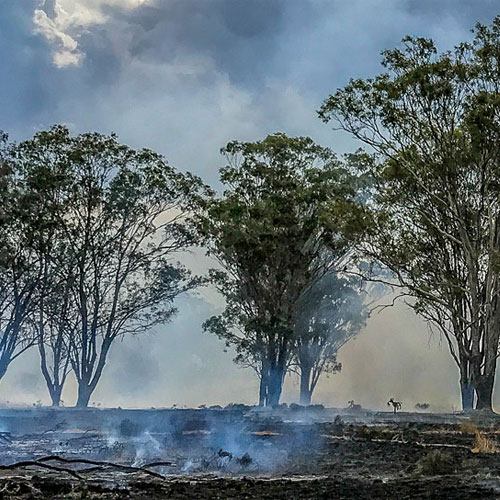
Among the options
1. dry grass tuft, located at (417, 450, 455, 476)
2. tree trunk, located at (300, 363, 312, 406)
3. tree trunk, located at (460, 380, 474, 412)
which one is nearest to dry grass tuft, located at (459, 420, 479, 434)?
dry grass tuft, located at (417, 450, 455, 476)

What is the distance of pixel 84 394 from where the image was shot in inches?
1353

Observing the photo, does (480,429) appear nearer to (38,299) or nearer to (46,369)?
(38,299)

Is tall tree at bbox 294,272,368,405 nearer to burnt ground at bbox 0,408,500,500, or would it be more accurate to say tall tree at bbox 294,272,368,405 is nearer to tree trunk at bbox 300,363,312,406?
tree trunk at bbox 300,363,312,406

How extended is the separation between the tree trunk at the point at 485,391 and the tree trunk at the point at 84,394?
17024 mm

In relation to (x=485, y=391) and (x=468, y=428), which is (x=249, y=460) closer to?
(x=468, y=428)

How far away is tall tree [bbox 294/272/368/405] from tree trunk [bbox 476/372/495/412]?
42.2 feet

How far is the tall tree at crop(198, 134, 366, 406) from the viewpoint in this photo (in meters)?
33.8

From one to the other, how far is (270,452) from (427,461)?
3818 mm

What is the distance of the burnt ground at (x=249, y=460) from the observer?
8.17m

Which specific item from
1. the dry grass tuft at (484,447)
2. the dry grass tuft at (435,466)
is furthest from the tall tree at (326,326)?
the dry grass tuft at (435,466)

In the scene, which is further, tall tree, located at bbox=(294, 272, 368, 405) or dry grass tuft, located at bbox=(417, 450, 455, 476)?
tall tree, located at bbox=(294, 272, 368, 405)

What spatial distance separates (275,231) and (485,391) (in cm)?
1129

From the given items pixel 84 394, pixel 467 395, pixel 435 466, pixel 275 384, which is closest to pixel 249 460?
pixel 435 466

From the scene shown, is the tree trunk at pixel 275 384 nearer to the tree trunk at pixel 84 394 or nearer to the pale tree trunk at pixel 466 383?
the pale tree trunk at pixel 466 383
